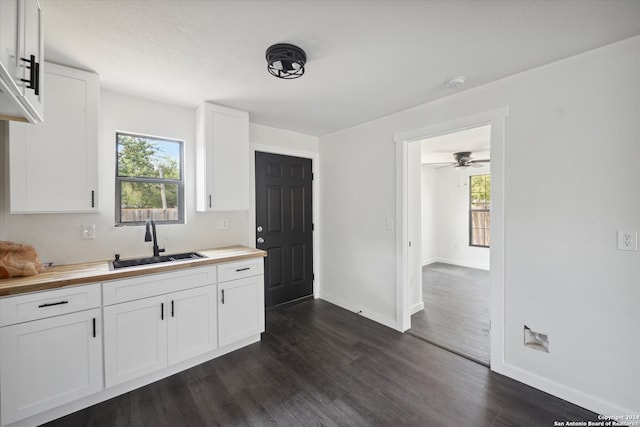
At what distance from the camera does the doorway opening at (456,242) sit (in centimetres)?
292

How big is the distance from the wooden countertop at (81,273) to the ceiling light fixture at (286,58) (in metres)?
1.68

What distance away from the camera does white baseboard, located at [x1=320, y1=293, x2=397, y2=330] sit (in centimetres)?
307

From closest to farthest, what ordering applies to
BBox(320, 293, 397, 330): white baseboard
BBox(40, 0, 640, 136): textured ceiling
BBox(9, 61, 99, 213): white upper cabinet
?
BBox(40, 0, 640, 136): textured ceiling, BBox(9, 61, 99, 213): white upper cabinet, BBox(320, 293, 397, 330): white baseboard

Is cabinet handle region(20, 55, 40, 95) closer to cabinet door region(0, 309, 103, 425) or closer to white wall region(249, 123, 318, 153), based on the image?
cabinet door region(0, 309, 103, 425)

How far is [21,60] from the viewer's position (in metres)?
1.23

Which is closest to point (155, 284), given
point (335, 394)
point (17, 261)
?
point (17, 261)

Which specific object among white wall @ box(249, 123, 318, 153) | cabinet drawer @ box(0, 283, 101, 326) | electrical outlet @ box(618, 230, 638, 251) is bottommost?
cabinet drawer @ box(0, 283, 101, 326)

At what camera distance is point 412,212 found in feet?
11.8

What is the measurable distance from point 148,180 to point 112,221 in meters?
0.50

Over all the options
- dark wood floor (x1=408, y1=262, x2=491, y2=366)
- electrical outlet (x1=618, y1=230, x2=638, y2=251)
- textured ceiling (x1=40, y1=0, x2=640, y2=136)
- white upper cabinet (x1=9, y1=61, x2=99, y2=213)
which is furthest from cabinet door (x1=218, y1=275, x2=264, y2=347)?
electrical outlet (x1=618, y1=230, x2=638, y2=251)

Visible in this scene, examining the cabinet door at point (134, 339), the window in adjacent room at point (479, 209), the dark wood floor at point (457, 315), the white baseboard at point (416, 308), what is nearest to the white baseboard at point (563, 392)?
the dark wood floor at point (457, 315)

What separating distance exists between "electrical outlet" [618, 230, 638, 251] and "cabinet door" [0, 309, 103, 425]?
140 inches

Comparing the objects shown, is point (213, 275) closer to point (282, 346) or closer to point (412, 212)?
point (282, 346)

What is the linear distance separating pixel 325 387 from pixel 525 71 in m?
2.91
